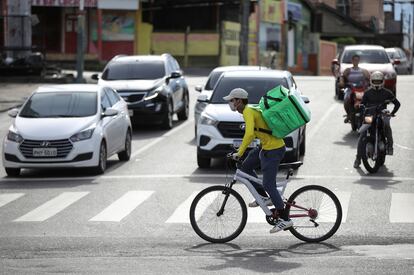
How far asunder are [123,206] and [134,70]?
42.4ft

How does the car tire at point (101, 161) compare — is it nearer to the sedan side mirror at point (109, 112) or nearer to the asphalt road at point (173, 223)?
the asphalt road at point (173, 223)

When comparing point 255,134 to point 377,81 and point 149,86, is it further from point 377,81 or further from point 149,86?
point 149,86

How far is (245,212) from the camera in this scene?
12.3 metres

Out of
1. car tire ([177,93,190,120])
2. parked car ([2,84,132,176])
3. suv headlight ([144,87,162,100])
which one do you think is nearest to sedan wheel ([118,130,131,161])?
parked car ([2,84,132,176])

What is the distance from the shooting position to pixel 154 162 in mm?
21141

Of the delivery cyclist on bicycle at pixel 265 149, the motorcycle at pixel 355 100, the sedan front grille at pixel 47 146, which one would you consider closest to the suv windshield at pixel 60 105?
the sedan front grille at pixel 47 146

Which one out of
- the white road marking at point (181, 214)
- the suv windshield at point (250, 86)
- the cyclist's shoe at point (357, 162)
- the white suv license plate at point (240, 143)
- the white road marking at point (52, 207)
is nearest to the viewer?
the white road marking at point (181, 214)

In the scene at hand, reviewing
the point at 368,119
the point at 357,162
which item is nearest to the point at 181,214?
the point at 368,119

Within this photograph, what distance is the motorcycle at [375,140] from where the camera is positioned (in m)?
19.1

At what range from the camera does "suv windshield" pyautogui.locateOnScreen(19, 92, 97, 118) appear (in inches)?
775

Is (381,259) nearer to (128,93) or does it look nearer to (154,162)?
(154,162)

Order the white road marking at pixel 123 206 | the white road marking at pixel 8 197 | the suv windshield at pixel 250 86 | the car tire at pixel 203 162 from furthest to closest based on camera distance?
the suv windshield at pixel 250 86 → the car tire at pixel 203 162 → the white road marking at pixel 8 197 → the white road marking at pixel 123 206

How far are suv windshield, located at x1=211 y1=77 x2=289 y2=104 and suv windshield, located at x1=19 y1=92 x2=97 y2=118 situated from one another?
7.56ft

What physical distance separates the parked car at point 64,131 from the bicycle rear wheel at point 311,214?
7325 millimetres
